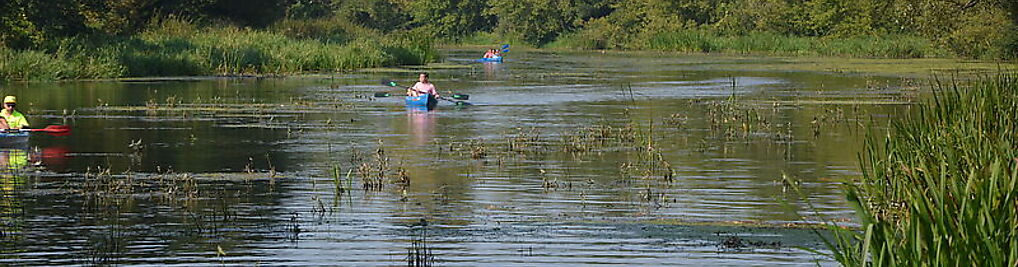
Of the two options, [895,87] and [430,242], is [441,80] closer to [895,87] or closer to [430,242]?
[895,87]

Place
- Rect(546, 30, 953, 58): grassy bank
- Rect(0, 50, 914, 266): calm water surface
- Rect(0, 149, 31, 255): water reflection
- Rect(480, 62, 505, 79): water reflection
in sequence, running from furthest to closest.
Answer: Rect(546, 30, 953, 58): grassy bank, Rect(480, 62, 505, 79): water reflection, Rect(0, 149, 31, 255): water reflection, Rect(0, 50, 914, 266): calm water surface

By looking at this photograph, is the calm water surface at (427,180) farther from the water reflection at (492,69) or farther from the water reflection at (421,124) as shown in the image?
the water reflection at (492,69)

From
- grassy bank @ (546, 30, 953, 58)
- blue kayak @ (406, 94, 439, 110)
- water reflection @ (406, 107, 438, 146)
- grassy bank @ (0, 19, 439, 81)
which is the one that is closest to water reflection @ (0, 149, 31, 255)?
water reflection @ (406, 107, 438, 146)

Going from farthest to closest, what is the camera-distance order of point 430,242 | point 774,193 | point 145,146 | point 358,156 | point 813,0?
point 813,0 → point 145,146 → point 358,156 → point 774,193 → point 430,242

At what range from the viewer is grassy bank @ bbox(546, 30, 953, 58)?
69188mm

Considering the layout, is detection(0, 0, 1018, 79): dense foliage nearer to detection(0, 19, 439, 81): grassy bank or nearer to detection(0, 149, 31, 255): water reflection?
detection(0, 19, 439, 81): grassy bank

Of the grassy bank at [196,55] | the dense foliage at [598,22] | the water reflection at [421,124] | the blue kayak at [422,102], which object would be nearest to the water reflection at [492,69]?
the grassy bank at [196,55]

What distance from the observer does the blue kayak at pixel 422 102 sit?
31.8m

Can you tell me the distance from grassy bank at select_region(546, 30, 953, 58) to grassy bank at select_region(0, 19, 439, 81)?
2164 cm

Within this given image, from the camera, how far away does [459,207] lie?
15398 mm

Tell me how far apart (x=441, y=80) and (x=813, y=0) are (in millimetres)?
42925

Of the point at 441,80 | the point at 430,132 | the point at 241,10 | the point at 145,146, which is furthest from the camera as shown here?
the point at 241,10

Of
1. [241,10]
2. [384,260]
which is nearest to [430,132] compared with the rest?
[384,260]

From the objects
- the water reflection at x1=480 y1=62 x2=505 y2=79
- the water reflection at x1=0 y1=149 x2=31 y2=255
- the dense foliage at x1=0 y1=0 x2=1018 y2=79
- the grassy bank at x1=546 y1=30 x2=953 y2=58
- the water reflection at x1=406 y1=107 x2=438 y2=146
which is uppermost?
the dense foliage at x1=0 y1=0 x2=1018 y2=79
